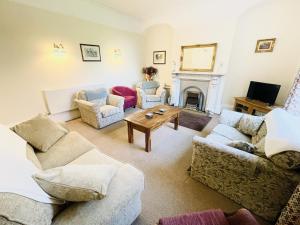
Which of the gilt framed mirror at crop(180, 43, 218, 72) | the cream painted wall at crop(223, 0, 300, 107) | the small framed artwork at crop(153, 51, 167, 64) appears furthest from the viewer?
the small framed artwork at crop(153, 51, 167, 64)

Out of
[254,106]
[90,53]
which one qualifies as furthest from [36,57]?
[254,106]

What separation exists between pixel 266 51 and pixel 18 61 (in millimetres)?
5323

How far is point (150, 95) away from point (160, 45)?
1.89 m

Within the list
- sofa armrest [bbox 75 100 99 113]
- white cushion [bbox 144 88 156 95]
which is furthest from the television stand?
sofa armrest [bbox 75 100 99 113]

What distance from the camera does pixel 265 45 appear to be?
3252 millimetres

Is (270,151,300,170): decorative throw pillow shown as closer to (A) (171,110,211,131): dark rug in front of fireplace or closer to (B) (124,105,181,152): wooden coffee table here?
(B) (124,105,181,152): wooden coffee table

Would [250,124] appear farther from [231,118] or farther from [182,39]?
[182,39]

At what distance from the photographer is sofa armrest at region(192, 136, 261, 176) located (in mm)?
1314

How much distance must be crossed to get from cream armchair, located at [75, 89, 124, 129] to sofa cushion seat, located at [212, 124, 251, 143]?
224cm

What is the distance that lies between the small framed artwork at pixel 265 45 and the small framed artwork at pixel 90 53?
13.3 ft

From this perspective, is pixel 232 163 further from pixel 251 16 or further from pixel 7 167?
pixel 251 16

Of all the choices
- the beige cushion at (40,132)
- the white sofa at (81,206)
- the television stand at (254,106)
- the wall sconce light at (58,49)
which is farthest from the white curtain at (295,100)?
the wall sconce light at (58,49)

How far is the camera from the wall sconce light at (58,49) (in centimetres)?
305

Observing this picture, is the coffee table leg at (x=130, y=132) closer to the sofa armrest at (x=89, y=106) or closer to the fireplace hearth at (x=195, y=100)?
the sofa armrest at (x=89, y=106)
